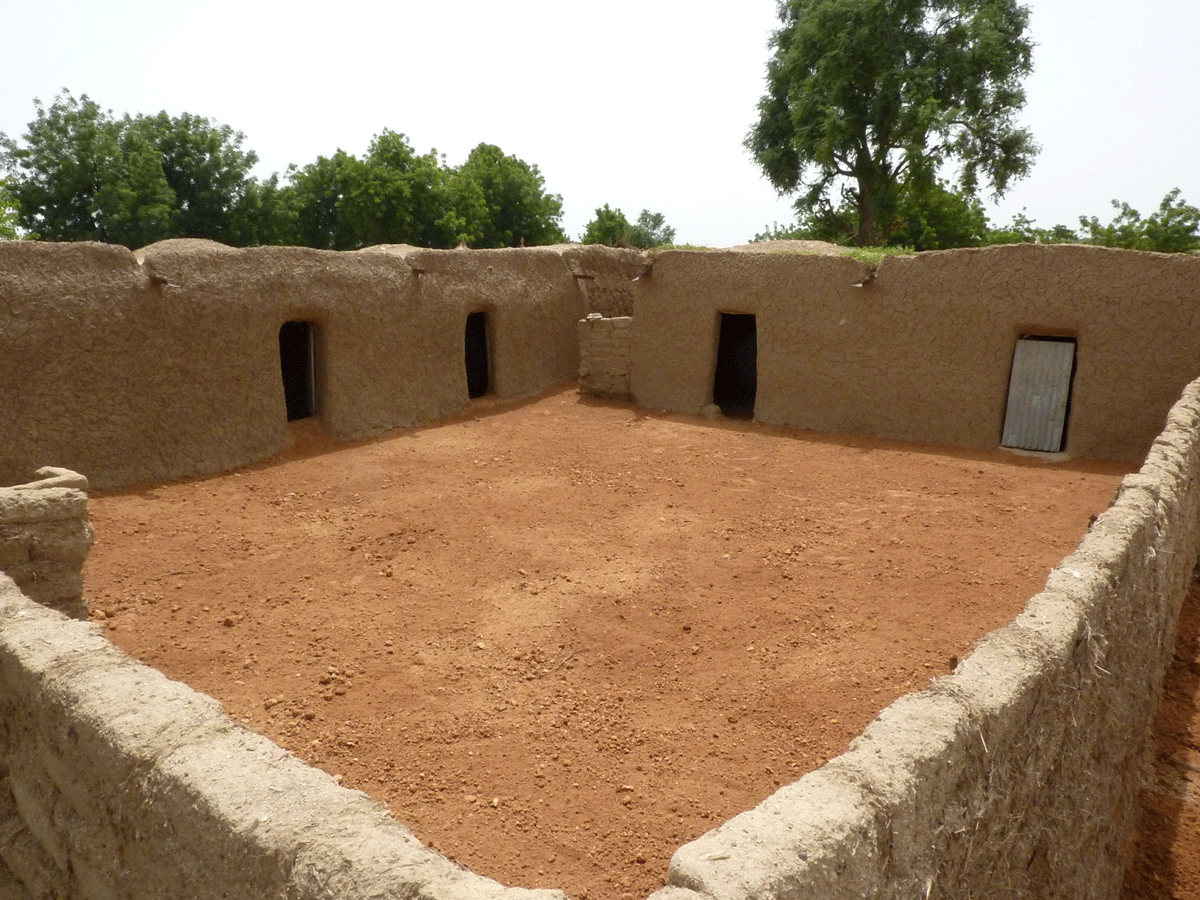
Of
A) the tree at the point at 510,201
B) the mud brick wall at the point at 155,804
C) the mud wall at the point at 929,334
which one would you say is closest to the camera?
the mud brick wall at the point at 155,804

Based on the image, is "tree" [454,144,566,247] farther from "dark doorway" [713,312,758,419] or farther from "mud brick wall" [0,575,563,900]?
"mud brick wall" [0,575,563,900]

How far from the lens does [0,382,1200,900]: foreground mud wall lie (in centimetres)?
188

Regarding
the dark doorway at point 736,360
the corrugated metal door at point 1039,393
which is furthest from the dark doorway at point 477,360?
the corrugated metal door at point 1039,393

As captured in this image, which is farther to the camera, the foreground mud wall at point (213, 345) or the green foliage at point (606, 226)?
the green foliage at point (606, 226)

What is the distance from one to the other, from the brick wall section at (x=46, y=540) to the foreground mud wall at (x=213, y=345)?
3.27 meters

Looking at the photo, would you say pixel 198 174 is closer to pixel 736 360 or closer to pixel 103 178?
pixel 103 178

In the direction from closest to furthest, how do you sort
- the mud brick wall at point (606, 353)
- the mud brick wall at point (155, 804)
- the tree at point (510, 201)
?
the mud brick wall at point (155, 804) < the mud brick wall at point (606, 353) < the tree at point (510, 201)

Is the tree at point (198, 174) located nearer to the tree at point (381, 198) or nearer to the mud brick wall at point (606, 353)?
the tree at point (381, 198)

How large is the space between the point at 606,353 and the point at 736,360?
10.8 feet

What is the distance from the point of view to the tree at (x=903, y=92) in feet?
79.7

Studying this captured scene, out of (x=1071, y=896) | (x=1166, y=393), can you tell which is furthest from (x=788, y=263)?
(x=1071, y=896)

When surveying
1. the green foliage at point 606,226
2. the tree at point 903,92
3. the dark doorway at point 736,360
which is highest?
the tree at point 903,92

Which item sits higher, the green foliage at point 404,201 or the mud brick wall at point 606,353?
the green foliage at point 404,201

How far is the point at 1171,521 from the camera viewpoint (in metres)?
4.91
